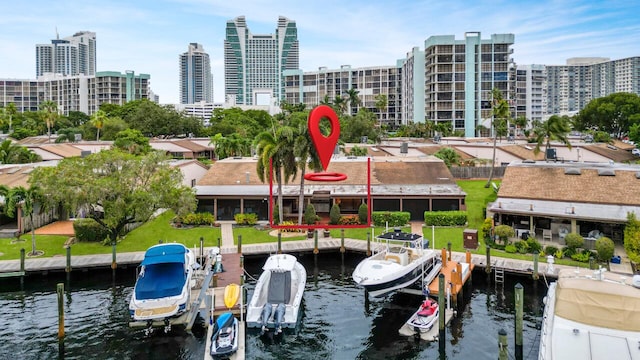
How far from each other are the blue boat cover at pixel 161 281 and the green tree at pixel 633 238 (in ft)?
81.9

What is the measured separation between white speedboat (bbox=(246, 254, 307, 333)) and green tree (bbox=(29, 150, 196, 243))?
11429 mm

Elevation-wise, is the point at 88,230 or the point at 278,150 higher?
the point at 278,150

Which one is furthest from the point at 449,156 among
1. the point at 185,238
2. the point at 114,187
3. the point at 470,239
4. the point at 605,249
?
the point at 114,187

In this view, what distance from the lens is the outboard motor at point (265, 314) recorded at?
2425 centimetres

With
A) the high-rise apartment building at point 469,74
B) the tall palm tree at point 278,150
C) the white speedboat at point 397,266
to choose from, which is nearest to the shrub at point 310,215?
the tall palm tree at point 278,150

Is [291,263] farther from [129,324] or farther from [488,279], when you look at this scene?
[488,279]

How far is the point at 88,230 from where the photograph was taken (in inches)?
1511

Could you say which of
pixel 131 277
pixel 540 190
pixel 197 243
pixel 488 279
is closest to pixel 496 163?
pixel 540 190

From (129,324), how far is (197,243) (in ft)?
43.8

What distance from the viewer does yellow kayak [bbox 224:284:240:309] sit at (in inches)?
1038

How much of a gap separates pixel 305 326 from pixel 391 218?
18404mm

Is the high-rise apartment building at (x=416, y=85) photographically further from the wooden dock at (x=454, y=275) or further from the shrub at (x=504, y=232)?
the wooden dock at (x=454, y=275)

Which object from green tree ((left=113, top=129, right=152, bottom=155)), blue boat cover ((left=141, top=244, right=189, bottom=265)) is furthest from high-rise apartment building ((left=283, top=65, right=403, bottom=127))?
blue boat cover ((left=141, top=244, right=189, bottom=265))

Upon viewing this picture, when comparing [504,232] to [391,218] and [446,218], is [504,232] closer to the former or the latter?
[446,218]
